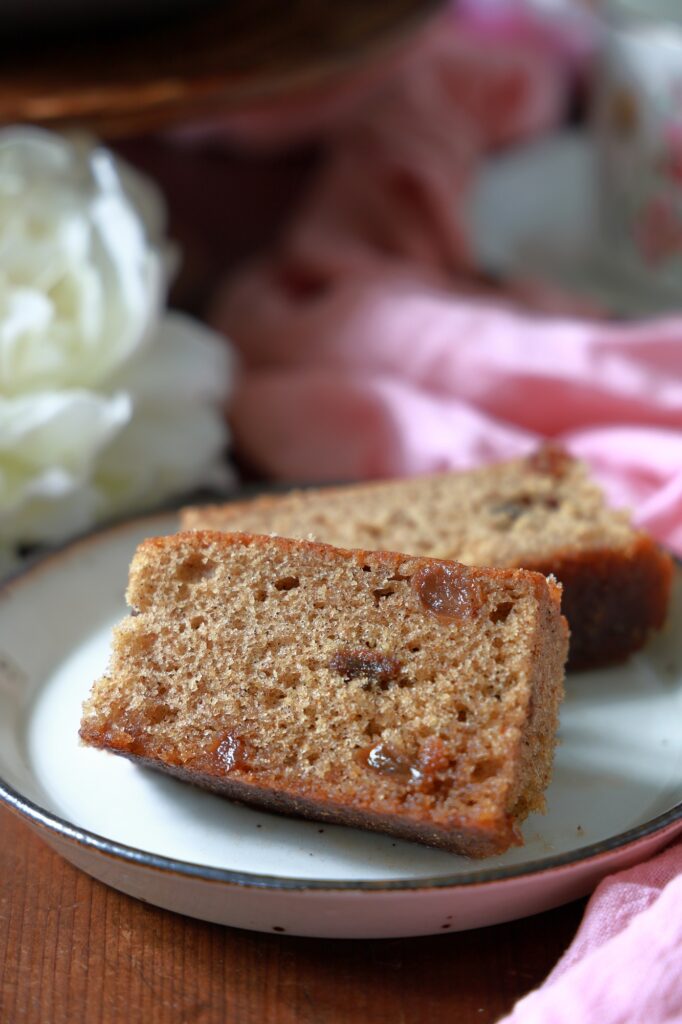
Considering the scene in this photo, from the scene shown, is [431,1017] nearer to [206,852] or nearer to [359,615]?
[206,852]

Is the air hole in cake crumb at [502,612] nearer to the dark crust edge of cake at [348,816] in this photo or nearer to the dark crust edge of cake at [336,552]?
the dark crust edge of cake at [336,552]

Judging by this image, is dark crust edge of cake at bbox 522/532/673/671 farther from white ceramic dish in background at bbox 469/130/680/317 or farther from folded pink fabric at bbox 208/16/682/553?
white ceramic dish in background at bbox 469/130/680/317

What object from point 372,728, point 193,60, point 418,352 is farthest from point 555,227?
point 372,728

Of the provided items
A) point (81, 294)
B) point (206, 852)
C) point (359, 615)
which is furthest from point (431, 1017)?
point (81, 294)

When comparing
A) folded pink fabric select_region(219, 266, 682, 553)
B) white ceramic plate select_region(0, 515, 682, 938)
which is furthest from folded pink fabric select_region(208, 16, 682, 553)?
white ceramic plate select_region(0, 515, 682, 938)

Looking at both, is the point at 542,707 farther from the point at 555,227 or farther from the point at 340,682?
the point at 555,227

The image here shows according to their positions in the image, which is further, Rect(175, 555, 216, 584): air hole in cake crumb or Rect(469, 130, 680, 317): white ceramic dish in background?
Rect(469, 130, 680, 317): white ceramic dish in background

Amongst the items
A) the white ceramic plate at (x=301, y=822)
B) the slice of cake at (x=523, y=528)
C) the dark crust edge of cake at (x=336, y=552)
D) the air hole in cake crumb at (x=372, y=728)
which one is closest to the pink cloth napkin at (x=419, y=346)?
the slice of cake at (x=523, y=528)
